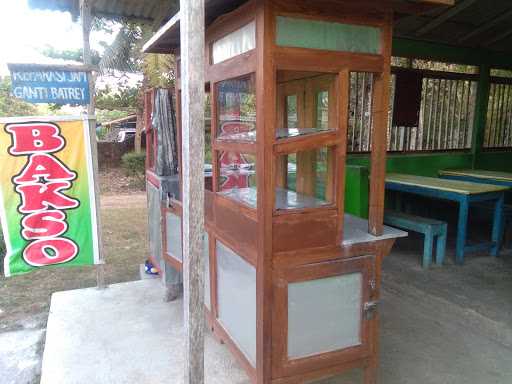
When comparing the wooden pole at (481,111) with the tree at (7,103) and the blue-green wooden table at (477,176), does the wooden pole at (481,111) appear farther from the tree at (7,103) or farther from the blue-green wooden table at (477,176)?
the tree at (7,103)

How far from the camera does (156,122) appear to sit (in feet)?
13.1

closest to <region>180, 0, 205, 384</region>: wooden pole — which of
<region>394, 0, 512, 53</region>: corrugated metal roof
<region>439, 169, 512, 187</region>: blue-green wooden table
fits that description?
<region>394, 0, 512, 53</region>: corrugated metal roof

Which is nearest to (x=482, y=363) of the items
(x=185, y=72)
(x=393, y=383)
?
(x=393, y=383)

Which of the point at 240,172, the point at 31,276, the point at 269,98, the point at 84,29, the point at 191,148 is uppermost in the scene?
the point at 84,29

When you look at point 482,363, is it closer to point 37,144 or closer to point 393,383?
point 393,383

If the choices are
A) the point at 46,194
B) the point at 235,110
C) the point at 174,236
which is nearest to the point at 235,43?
the point at 235,110

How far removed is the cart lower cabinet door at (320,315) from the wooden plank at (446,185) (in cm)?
272

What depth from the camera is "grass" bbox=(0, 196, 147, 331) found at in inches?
167

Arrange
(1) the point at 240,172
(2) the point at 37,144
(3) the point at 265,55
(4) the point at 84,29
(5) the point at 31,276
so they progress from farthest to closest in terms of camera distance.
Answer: (5) the point at 31,276
(4) the point at 84,29
(2) the point at 37,144
(1) the point at 240,172
(3) the point at 265,55

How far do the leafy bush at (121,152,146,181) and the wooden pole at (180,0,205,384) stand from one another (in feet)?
39.2

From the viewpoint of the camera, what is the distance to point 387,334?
3463 millimetres

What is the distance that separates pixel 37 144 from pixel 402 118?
4.45 meters

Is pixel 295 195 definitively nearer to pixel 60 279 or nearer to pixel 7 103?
pixel 60 279

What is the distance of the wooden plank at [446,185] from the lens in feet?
15.5
